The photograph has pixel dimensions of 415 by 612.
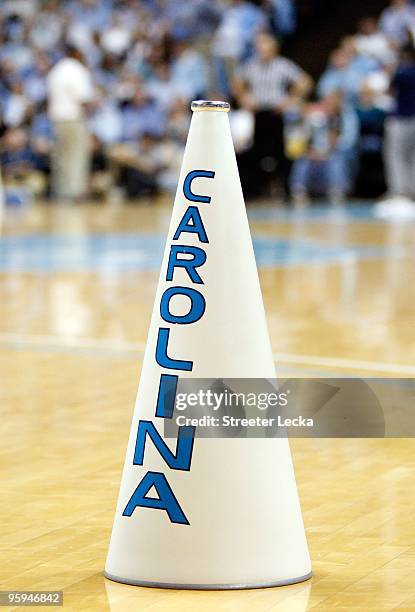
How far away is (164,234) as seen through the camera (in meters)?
17.3

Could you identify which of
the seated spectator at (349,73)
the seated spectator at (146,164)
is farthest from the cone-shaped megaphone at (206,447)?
the seated spectator at (146,164)

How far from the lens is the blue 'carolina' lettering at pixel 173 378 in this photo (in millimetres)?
3734

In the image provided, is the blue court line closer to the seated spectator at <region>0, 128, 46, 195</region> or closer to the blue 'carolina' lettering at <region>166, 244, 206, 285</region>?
the seated spectator at <region>0, 128, 46, 195</region>

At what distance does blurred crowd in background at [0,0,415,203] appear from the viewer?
75.0 ft

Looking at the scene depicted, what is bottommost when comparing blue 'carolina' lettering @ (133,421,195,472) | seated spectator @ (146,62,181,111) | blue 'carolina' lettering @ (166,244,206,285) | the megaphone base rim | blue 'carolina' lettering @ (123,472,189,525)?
seated spectator @ (146,62,181,111)

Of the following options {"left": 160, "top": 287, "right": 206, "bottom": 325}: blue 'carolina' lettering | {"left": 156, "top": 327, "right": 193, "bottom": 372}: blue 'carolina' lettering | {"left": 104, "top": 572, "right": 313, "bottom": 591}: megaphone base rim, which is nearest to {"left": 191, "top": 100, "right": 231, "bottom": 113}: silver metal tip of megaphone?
{"left": 160, "top": 287, "right": 206, "bottom": 325}: blue 'carolina' lettering

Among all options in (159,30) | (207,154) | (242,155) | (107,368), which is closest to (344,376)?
(107,368)

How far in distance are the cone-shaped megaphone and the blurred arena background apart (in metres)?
0.09

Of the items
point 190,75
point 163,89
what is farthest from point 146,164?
point 190,75

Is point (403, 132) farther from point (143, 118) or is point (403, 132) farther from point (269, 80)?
point (143, 118)

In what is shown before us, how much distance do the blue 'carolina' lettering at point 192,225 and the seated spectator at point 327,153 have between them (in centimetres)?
1942

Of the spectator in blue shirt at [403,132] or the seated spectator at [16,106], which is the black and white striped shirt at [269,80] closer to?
the spectator in blue shirt at [403,132]

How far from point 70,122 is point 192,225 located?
67.0ft

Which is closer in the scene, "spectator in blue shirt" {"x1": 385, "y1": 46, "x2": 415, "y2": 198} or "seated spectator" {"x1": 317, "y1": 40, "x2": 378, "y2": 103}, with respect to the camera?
"spectator in blue shirt" {"x1": 385, "y1": 46, "x2": 415, "y2": 198}
